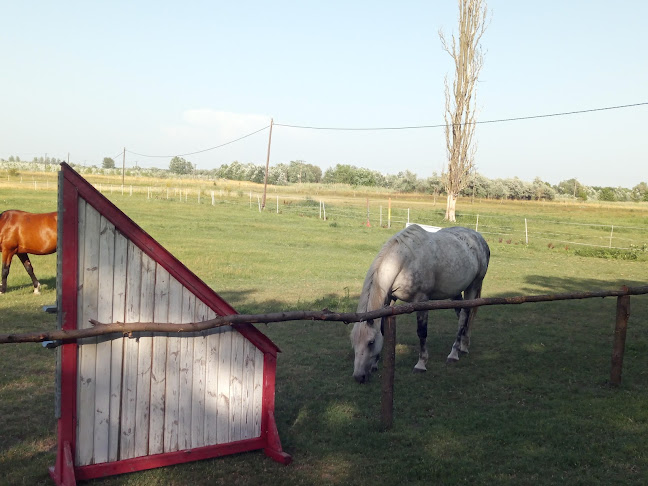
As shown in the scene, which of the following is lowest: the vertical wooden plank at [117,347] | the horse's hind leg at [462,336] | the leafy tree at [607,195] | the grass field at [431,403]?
the grass field at [431,403]

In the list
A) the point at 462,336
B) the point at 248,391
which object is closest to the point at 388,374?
the point at 248,391

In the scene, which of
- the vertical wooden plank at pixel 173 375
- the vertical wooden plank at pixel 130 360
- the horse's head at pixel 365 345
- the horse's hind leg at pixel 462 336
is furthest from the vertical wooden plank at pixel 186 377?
the horse's hind leg at pixel 462 336

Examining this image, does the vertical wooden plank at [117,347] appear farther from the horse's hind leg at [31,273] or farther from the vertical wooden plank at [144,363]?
the horse's hind leg at [31,273]

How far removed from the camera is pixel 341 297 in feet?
39.9

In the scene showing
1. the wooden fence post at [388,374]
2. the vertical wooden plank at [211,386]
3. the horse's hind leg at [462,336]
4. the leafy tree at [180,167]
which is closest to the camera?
the vertical wooden plank at [211,386]

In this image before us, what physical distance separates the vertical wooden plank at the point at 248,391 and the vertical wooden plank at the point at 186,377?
1.52 feet

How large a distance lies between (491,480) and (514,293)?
956cm

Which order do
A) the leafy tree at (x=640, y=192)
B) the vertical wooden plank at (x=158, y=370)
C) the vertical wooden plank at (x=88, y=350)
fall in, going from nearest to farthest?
the vertical wooden plank at (x=88, y=350) → the vertical wooden plank at (x=158, y=370) → the leafy tree at (x=640, y=192)

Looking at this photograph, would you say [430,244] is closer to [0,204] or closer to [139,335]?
[139,335]

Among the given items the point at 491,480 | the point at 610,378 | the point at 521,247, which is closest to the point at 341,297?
the point at 610,378

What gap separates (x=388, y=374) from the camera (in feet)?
18.0

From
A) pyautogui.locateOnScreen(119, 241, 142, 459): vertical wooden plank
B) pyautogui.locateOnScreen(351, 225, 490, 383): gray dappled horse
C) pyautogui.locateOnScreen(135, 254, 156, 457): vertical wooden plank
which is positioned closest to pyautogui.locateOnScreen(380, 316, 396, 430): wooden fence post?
pyautogui.locateOnScreen(351, 225, 490, 383): gray dappled horse

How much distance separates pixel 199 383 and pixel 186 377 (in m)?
0.12

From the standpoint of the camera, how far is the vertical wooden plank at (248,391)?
4.95m
